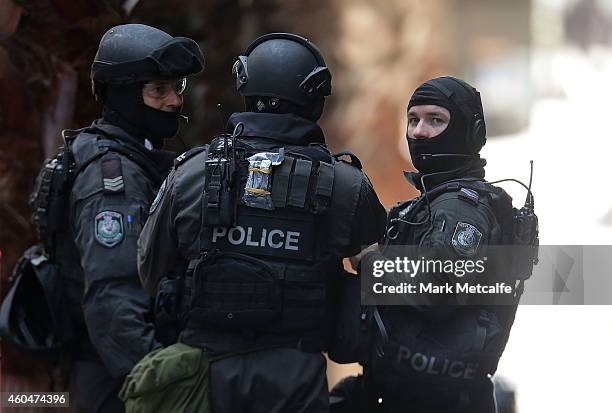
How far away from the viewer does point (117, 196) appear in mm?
4152

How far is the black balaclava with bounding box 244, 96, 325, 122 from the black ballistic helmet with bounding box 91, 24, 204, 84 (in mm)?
652

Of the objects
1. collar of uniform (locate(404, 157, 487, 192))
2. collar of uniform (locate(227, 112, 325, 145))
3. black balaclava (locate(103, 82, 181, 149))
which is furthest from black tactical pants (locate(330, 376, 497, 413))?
black balaclava (locate(103, 82, 181, 149))

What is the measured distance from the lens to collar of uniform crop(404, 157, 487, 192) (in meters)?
3.98

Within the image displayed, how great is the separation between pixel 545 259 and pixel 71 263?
1839mm

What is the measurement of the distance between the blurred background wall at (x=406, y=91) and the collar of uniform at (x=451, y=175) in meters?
1.33

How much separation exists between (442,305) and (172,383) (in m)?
0.92

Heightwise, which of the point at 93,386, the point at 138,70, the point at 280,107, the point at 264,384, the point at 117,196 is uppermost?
the point at 138,70

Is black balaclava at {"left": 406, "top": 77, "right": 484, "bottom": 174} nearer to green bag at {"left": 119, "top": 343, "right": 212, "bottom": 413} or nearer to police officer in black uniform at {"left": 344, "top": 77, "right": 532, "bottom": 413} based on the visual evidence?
police officer in black uniform at {"left": 344, "top": 77, "right": 532, "bottom": 413}

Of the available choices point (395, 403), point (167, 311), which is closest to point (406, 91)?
point (395, 403)

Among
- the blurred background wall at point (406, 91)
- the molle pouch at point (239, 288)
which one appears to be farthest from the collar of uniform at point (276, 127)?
the blurred background wall at point (406, 91)

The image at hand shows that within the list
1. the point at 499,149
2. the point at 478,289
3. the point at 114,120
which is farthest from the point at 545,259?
the point at 499,149

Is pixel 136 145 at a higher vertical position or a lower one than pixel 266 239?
higher

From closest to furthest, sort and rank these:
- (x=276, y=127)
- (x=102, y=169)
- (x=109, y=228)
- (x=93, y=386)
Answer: (x=276, y=127) → (x=109, y=228) → (x=102, y=169) → (x=93, y=386)

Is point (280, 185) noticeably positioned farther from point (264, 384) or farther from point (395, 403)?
point (395, 403)
